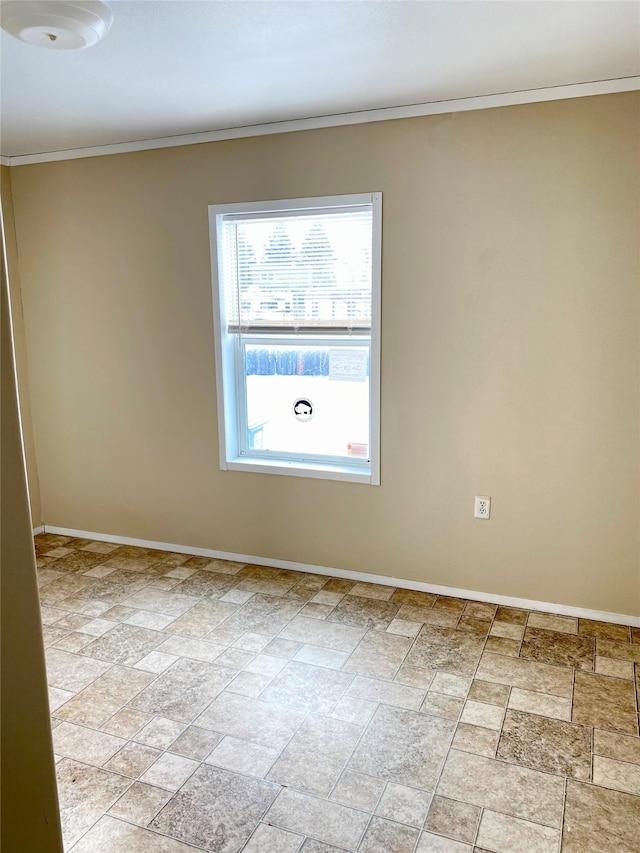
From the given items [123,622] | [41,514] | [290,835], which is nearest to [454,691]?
[290,835]

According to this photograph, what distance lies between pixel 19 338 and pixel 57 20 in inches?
101

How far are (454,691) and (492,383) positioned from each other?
1.42 meters

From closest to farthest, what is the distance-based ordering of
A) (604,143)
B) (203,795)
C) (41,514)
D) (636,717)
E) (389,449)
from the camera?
(203,795)
(636,717)
(604,143)
(389,449)
(41,514)

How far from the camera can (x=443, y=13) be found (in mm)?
2082

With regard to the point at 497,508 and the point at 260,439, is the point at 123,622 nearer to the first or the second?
the point at 260,439

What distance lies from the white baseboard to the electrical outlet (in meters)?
0.42

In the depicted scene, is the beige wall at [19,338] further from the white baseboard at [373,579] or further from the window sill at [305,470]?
the window sill at [305,470]

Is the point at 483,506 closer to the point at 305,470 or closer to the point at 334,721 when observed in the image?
the point at 305,470

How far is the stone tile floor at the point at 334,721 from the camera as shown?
1898 millimetres

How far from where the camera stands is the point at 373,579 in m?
3.56

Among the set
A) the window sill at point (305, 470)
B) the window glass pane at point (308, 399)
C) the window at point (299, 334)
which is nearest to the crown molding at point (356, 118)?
the window at point (299, 334)

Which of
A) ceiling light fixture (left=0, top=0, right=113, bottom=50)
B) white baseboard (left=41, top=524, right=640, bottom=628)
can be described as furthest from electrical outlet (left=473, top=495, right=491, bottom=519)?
ceiling light fixture (left=0, top=0, right=113, bottom=50)

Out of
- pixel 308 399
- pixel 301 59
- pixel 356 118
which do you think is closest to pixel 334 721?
pixel 308 399

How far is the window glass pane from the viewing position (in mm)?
3502
